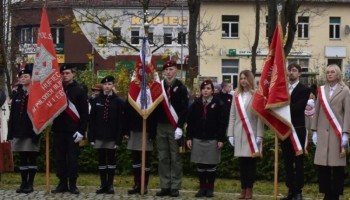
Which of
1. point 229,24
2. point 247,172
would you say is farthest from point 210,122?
point 229,24

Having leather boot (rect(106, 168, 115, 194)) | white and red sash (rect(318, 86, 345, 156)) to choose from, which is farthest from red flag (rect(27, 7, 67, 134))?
white and red sash (rect(318, 86, 345, 156))

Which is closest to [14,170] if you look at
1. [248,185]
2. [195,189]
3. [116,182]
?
[116,182]

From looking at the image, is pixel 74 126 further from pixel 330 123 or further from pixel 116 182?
pixel 330 123

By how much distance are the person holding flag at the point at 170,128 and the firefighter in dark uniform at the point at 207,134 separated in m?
0.24

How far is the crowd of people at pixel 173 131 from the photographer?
11.7 metres

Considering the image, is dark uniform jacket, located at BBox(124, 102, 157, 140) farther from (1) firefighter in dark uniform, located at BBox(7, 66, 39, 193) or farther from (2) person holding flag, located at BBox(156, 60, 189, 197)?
(1) firefighter in dark uniform, located at BBox(7, 66, 39, 193)

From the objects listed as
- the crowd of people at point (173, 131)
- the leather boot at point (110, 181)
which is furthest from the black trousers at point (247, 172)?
the leather boot at point (110, 181)

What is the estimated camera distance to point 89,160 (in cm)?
1547

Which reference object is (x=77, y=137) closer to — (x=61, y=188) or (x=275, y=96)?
(x=61, y=188)

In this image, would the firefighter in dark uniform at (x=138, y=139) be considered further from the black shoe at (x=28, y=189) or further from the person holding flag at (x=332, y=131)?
the person holding flag at (x=332, y=131)

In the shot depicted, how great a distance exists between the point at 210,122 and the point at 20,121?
317cm

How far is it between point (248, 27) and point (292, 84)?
47572mm

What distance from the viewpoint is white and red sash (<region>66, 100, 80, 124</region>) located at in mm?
12641

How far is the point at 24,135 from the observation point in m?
12.7
